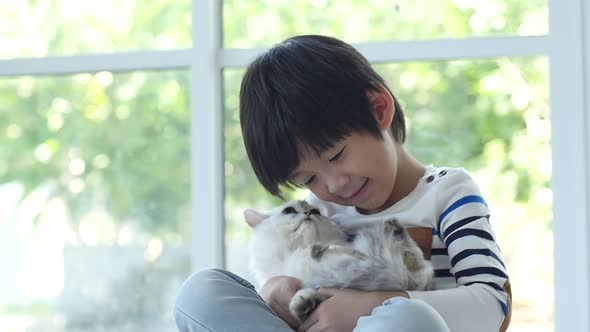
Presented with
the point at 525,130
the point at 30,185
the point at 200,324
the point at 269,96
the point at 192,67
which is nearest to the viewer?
the point at 200,324

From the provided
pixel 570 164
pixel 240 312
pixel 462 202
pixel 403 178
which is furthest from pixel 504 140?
pixel 240 312

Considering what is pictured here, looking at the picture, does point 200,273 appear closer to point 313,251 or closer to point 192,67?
point 313,251

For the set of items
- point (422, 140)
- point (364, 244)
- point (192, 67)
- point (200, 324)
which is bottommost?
point (200, 324)

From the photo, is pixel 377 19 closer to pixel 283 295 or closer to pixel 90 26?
pixel 90 26

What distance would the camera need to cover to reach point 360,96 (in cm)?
146

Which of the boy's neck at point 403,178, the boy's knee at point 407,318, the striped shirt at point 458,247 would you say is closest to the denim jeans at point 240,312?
the boy's knee at point 407,318

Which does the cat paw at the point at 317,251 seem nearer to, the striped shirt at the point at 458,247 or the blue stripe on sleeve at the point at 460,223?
the striped shirt at the point at 458,247

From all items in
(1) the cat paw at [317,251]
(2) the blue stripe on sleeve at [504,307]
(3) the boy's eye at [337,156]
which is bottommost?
(2) the blue stripe on sleeve at [504,307]

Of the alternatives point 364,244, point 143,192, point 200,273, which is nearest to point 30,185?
point 143,192

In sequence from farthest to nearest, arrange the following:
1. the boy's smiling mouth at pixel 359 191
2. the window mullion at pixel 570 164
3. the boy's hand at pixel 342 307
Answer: the window mullion at pixel 570 164 < the boy's smiling mouth at pixel 359 191 < the boy's hand at pixel 342 307

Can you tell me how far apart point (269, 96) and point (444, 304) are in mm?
440

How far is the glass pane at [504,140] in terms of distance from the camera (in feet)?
6.89

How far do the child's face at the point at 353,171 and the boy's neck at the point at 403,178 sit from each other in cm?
4

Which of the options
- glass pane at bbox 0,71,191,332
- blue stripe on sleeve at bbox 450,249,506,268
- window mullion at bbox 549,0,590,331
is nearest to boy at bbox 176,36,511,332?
blue stripe on sleeve at bbox 450,249,506,268
